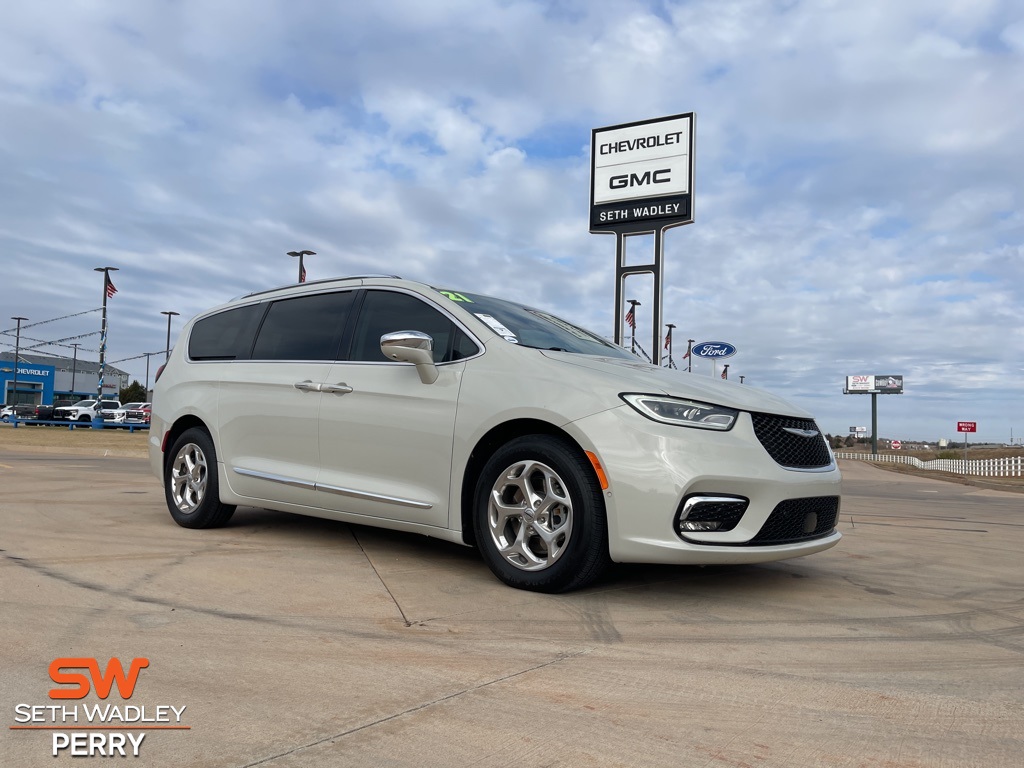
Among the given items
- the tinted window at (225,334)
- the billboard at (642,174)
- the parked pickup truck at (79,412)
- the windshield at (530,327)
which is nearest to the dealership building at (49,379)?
the parked pickup truck at (79,412)

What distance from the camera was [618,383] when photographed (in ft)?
13.2

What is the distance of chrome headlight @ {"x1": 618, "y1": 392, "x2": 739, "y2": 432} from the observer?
387cm

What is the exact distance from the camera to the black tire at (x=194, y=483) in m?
5.88

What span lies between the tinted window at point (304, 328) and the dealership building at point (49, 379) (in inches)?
3541

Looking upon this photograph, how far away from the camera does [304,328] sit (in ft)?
18.3

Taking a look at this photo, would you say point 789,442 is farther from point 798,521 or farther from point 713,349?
point 713,349

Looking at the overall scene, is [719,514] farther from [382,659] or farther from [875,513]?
[875,513]

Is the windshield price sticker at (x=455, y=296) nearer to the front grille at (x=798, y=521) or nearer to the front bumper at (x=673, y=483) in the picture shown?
the front bumper at (x=673, y=483)

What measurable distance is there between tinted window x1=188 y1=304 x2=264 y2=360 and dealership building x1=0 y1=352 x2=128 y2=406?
3506 inches

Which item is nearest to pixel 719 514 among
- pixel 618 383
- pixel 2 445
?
pixel 618 383

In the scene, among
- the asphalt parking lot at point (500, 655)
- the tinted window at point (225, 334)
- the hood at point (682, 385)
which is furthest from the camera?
the tinted window at point (225, 334)

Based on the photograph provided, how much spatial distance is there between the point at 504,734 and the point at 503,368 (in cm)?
231

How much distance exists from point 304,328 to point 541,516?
→ 7.96 ft

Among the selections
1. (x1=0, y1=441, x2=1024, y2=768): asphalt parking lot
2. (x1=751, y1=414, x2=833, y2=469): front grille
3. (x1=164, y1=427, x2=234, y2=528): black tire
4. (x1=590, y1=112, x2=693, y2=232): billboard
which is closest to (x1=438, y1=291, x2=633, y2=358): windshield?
(x1=751, y1=414, x2=833, y2=469): front grille
